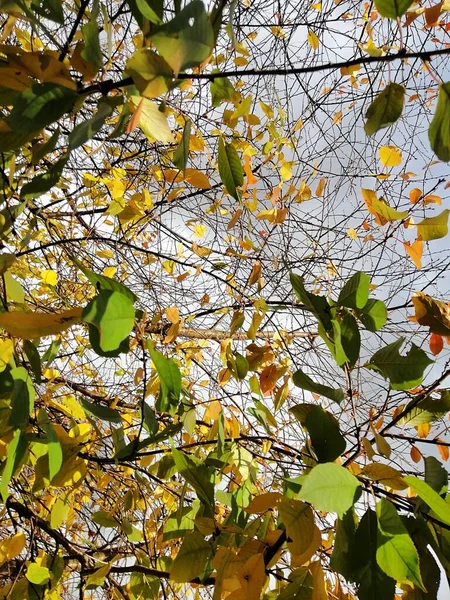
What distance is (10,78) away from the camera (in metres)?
0.42

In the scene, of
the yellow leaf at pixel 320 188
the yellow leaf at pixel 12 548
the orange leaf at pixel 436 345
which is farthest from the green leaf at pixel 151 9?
the yellow leaf at pixel 320 188

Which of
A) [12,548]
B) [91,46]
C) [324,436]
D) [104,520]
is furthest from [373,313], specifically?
[12,548]

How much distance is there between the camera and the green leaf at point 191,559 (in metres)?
0.55

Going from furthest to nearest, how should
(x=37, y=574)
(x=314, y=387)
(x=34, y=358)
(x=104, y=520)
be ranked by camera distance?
(x=104, y=520) < (x=37, y=574) < (x=34, y=358) < (x=314, y=387)

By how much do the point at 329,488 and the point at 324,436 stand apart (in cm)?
8

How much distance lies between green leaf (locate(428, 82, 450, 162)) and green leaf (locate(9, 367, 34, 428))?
0.47 meters

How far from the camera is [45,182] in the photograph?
0.43 metres

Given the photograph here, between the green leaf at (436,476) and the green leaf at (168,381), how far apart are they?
0.29 metres

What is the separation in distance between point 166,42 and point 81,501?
180 centimetres

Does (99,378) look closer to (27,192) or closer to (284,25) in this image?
(284,25)

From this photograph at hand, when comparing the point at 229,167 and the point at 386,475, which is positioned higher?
the point at 229,167

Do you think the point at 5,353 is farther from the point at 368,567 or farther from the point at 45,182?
the point at 368,567

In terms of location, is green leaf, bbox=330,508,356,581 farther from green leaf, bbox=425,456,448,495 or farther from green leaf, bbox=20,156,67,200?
green leaf, bbox=20,156,67,200

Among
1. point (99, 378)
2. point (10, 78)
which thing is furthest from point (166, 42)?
point (99, 378)
